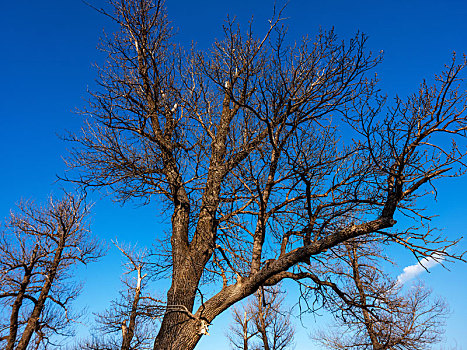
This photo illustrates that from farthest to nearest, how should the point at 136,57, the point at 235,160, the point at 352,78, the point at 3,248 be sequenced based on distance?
the point at 3,248
the point at 136,57
the point at 235,160
the point at 352,78

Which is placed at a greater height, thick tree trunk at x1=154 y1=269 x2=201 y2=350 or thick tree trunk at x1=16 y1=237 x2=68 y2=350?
thick tree trunk at x1=16 y1=237 x2=68 y2=350

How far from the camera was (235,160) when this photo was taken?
257 inches

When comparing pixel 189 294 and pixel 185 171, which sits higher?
pixel 185 171

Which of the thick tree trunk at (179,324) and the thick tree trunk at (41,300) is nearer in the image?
the thick tree trunk at (179,324)

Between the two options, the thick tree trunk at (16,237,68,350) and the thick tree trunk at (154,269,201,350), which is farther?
the thick tree trunk at (16,237,68,350)

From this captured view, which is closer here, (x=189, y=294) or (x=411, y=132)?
(x=411, y=132)

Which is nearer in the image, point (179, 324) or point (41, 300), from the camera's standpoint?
point (179, 324)

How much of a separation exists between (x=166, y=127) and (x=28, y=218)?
8891 mm

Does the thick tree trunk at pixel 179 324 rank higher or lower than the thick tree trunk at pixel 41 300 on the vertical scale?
lower

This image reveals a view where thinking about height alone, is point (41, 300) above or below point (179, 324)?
above

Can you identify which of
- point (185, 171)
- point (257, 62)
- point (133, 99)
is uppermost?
point (257, 62)

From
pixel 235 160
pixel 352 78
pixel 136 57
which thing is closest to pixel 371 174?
pixel 352 78

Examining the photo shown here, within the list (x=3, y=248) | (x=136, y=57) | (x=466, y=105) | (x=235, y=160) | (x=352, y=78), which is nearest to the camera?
(x=466, y=105)

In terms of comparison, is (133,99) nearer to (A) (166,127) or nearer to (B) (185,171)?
(A) (166,127)
